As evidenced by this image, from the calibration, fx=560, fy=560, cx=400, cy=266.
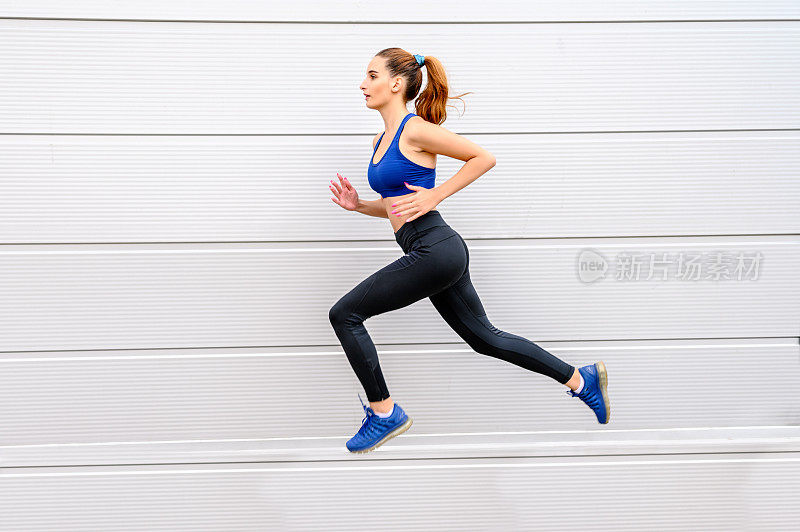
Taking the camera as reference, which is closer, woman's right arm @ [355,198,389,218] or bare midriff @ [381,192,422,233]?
bare midriff @ [381,192,422,233]

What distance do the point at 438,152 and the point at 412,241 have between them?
1.09ft

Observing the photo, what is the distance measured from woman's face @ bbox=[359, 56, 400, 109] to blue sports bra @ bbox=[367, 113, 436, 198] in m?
0.11

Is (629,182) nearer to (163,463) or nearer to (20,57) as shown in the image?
(163,463)

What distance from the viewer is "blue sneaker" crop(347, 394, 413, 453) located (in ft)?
7.04

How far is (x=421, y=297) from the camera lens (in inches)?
80.4

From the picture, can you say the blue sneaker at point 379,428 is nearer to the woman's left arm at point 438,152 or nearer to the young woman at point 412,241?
the young woman at point 412,241

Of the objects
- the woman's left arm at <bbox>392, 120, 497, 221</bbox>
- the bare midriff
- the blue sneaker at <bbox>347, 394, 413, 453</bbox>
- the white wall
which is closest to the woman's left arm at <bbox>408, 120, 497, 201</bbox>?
the woman's left arm at <bbox>392, 120, 497, 221</bbox>

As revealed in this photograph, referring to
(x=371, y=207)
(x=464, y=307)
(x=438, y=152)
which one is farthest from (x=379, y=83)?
(x=464, y=307)

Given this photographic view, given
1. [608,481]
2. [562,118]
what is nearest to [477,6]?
[562,118]

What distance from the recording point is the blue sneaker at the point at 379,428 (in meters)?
2.14

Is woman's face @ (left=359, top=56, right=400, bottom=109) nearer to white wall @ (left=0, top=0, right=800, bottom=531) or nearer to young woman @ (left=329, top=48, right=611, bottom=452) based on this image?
young woman @ (left=329, top=48, right=611, bottom=452)

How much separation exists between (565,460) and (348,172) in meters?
1.54

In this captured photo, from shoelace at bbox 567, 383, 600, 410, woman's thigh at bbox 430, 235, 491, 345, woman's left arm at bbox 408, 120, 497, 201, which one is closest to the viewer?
woman's left arm at bbox 408, 120, 497, 201

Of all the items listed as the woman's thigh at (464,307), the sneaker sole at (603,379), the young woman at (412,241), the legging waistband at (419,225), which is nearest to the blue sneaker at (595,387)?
the sneaker sole at (603,379)
